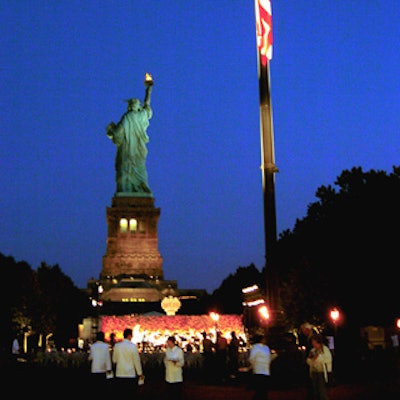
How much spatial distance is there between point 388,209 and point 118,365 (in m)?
28.9

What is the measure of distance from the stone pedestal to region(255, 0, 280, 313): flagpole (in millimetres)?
47370

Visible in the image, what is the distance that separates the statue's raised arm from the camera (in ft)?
238

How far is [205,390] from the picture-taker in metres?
21.9

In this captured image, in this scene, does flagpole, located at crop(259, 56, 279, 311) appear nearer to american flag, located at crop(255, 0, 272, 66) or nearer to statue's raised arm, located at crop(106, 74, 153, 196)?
american flag, located at crop(255, 0, 272, 66)

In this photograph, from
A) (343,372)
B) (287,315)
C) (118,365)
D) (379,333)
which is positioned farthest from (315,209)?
(118,365)

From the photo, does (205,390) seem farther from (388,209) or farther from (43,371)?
(388,209)

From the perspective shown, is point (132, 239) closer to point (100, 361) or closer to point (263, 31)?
point (263, 31)

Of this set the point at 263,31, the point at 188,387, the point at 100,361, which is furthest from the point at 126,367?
the point at 263,31

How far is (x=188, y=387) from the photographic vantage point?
911 inches

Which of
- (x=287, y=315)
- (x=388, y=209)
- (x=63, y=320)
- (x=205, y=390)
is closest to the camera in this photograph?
(x=205, y=390)

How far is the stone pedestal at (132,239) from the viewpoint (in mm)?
68875

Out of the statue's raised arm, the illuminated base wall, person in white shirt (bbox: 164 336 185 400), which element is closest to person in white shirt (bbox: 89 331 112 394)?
person in white shirt (bbox: 164 336 185 400)

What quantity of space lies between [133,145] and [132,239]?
34.4 feet

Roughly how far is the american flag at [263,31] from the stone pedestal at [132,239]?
47268mm
